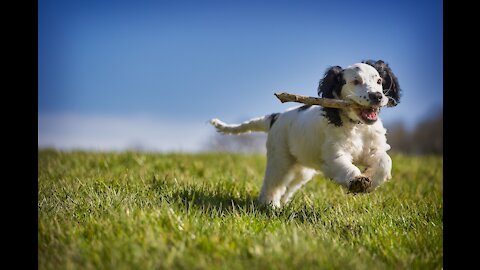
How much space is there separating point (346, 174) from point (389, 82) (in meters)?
1.15

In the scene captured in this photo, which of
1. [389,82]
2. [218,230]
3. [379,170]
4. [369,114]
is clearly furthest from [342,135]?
[218,230]

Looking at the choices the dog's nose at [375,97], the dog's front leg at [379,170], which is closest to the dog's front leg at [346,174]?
the dog's front leg at [379,170]

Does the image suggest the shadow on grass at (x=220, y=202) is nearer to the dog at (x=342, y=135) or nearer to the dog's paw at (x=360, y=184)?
the dog at (x=342, y=135)

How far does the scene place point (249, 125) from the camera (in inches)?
237

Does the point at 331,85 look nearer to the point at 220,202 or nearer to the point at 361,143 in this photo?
the point at 361,143

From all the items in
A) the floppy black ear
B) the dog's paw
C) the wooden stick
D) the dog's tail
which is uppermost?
the floppy black ear

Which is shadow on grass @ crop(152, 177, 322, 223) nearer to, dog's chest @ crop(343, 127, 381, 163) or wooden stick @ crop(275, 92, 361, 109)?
dog's chest @ crop(343, 127, 381, 163)

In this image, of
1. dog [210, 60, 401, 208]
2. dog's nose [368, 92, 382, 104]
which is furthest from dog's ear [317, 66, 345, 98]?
dog's nose [368, 92, 382, 104]

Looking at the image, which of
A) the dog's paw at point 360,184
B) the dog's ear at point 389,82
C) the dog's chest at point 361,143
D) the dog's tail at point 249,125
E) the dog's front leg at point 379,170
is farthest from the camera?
the dog's tail at point 249,125

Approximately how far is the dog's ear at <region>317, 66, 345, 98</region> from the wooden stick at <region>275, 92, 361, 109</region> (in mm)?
336

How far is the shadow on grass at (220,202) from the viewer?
14.1 feet

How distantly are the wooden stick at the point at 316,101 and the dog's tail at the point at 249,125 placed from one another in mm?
1422

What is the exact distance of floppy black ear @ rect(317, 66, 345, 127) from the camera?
15.3 feet
